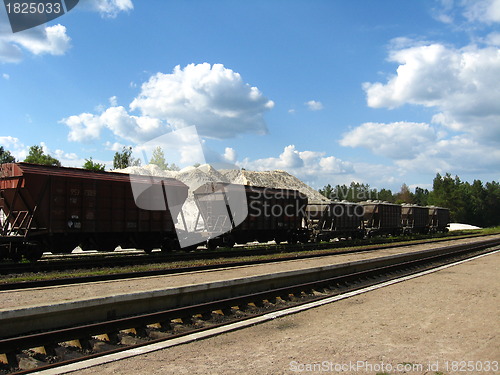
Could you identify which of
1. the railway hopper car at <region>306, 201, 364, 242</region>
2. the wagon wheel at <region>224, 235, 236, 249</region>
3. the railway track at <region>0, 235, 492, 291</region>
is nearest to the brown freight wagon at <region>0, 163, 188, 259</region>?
the railway track at <region>0, 235, 492, 291</region>

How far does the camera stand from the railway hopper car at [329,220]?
30.5 m

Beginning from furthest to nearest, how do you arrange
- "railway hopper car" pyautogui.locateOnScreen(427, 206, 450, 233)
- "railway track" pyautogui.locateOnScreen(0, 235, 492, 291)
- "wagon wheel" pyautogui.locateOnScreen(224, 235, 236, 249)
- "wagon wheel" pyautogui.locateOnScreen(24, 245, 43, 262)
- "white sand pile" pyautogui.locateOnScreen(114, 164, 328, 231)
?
"white sand pile" pyautogui.locateOnScreen(114, 164, 328, 231) → "railway hopper car" pyautogui.locateOnScreen(427, 206, 450, 233) → "wagon wheel" pyautogui.locateOnScreen(224, 235, 236, 249) → "wagon wheel" pyautogui.locateOnScreen(24, 245, 43, 262) → "railway track" pyautogui.locateOnScreen(0, 235, 492, 291)

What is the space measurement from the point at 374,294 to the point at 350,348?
521 centimetres

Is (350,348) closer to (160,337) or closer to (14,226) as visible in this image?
(160,337)

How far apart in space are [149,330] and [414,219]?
141ft

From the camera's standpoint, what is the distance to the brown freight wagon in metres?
15.8

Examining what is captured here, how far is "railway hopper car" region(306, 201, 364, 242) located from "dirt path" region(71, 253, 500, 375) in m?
19.7

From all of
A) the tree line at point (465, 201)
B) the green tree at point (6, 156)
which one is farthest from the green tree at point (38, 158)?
the tree line at point (465, 201)

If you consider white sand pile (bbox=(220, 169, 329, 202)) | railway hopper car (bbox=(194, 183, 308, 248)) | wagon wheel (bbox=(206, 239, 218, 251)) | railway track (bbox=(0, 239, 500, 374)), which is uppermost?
white sand pile (bbox=(220, 169, 329, 202))

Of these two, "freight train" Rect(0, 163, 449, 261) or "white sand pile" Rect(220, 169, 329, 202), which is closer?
"freight train" Rect(0, 163, 449, 261)

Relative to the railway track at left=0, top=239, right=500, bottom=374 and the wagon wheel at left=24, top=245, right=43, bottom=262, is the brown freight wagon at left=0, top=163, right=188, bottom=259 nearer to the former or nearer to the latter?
the wagon wheel at left=24, top=245, right=43, bottom=262

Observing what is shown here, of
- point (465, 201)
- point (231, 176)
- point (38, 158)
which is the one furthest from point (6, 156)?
point (465, 201)

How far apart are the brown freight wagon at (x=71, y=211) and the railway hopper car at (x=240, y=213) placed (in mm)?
3816

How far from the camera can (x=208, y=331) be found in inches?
302
